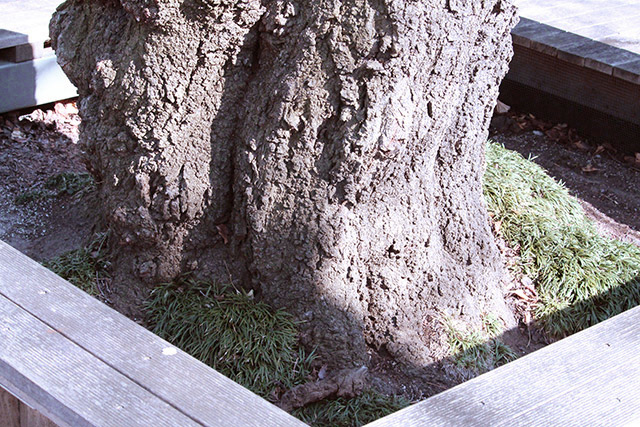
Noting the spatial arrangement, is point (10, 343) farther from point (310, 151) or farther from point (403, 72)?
point (403, 72)

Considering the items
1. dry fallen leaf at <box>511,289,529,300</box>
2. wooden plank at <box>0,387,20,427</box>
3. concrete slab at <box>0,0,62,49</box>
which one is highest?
concrete slab at <box>0,0,62,49</box>

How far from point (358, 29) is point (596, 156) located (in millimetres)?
4120

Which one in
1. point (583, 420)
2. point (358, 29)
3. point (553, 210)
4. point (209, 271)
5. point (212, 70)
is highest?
point (358, 29)

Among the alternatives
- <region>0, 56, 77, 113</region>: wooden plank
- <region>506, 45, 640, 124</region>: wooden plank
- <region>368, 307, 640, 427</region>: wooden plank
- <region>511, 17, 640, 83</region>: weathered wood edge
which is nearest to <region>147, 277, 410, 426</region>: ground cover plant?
<region>368, 307, 640, 427</region>: wooden plank

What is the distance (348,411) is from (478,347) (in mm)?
808

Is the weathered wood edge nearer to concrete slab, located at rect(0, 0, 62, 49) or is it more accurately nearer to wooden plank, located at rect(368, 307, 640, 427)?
concrete slab, located at rect(0, 0, 62, 49)

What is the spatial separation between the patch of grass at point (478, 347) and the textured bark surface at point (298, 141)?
10 centimetres

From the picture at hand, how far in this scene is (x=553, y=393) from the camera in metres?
1.96

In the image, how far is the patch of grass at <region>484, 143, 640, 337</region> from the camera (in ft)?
12.6

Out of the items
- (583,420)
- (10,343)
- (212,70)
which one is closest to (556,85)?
(212,70)

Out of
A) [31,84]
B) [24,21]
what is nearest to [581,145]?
[31,84]

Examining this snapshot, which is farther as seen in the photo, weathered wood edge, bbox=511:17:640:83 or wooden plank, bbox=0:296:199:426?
weathered wood edge, bbox=511:17:640:83

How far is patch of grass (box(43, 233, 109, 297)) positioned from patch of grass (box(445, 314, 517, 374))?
1.61m

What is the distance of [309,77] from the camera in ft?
9.25
